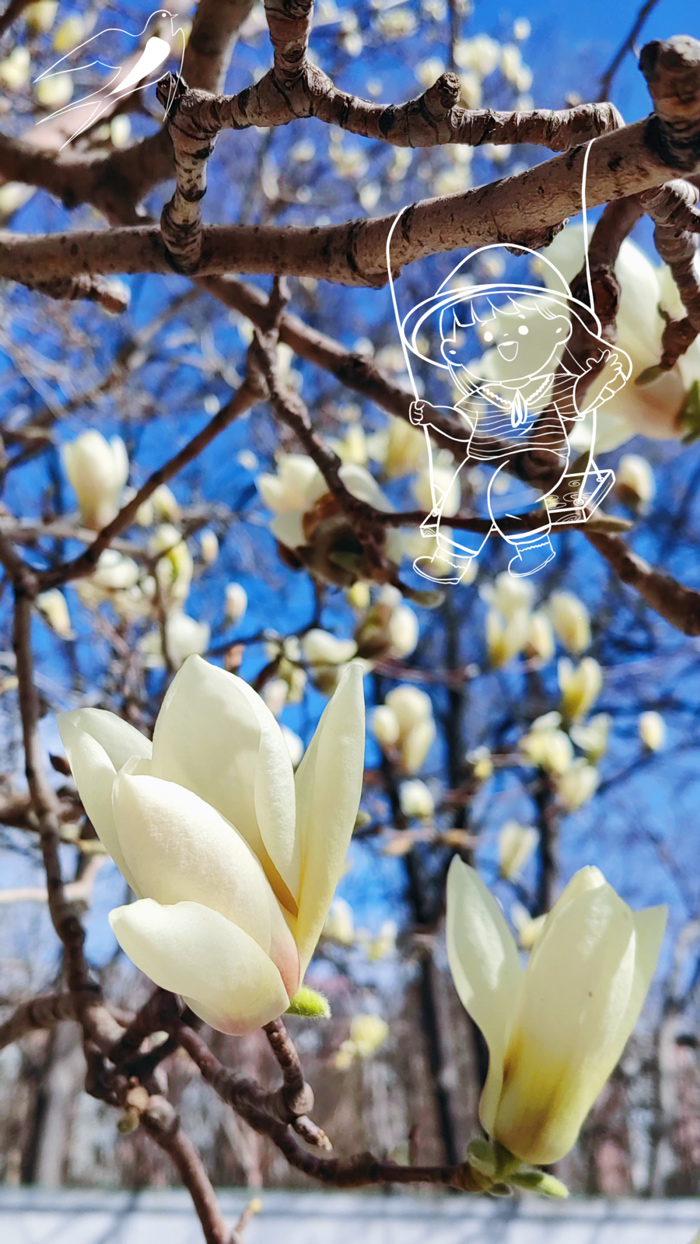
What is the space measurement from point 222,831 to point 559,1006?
13 centimetres

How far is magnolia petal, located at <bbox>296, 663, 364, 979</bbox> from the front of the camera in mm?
222

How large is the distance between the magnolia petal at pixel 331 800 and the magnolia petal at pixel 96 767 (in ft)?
0.15

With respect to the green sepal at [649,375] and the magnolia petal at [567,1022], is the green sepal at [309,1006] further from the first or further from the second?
the green sepal at [649,375]

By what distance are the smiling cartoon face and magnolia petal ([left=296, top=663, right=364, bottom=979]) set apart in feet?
0.35

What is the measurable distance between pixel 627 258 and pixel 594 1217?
1.14m

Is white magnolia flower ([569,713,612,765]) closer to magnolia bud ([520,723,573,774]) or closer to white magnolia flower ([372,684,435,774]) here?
magnolia bud ([520,723,573,774])

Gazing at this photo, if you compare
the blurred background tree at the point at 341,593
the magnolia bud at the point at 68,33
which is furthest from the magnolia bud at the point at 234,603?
the magnolia bud at the point at 68,33

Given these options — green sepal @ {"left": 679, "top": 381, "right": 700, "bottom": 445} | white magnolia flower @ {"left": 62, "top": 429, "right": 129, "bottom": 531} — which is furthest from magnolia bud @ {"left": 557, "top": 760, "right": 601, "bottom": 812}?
green sepal @ {"left": 679, "top": 381, "right": 700, "bottom": 445}

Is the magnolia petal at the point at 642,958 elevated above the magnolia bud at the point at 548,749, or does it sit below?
below

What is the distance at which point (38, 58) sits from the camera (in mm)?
1260

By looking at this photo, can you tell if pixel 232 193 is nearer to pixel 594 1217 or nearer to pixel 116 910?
pixel 594 1217

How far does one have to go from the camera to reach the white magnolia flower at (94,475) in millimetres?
708

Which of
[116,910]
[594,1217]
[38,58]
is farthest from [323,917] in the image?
[38,58]

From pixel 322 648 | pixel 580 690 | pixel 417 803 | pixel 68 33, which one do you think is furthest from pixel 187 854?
pixel 68 33
